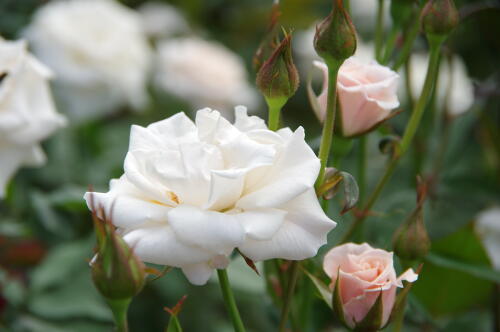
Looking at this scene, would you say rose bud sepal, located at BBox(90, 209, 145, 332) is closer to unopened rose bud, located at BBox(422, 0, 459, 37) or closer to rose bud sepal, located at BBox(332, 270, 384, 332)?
rose bud sepal, located at BBox(332, 270, 384, 332)

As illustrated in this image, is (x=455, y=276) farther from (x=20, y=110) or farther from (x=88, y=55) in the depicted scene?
(x=88, y=55)

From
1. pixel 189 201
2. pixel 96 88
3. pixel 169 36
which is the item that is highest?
pixel 189 201

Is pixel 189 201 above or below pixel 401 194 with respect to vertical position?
above

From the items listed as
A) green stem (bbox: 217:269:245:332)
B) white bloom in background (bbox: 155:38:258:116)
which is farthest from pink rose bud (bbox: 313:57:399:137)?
white bloom in background (bbox: 155:38:258:116)

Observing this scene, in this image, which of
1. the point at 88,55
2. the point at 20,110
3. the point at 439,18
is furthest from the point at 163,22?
the point at 439,18

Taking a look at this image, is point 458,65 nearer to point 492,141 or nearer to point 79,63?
point 492,141

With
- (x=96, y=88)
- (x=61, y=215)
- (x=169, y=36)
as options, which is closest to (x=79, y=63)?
(x=96, y=88)
